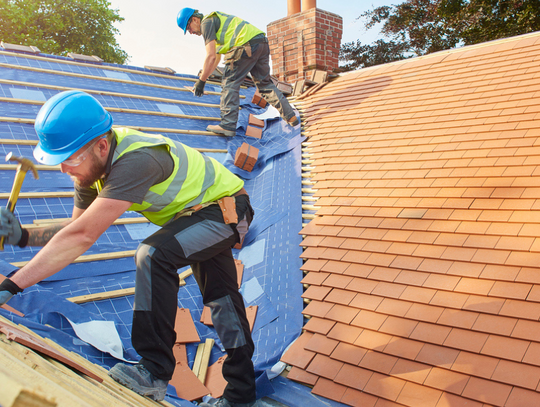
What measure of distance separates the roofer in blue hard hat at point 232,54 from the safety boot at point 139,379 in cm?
356

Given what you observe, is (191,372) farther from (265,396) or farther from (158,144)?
(158,144)

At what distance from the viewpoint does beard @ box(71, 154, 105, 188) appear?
166 cm

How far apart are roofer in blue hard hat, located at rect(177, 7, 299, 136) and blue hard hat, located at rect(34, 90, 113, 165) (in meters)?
3.30

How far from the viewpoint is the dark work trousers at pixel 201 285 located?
1684 millimetres

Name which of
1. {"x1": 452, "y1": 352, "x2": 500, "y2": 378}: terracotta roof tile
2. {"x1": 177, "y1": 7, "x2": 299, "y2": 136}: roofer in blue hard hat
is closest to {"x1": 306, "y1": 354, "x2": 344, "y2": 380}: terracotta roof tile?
{"x1": 452, "y1": 352, "x2": 500, "y2": 378}: terracotta roof tile

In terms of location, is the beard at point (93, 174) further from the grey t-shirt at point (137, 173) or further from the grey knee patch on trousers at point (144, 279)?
the grey knee patch on trousers at point (144, 279)

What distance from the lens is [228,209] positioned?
77.7 inches

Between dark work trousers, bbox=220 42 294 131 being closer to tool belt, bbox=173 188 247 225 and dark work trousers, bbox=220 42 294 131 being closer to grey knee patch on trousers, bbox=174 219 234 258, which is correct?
tool belt, bbox=173 188 247 225

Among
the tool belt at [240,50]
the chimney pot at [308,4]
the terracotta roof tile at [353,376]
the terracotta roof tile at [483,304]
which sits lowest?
the terracotta roof tile at [353,376]

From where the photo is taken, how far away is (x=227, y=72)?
4.86 m

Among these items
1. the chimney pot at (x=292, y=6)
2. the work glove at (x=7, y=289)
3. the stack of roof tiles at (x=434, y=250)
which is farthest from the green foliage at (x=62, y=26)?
the work glove at (x=7, y=289)

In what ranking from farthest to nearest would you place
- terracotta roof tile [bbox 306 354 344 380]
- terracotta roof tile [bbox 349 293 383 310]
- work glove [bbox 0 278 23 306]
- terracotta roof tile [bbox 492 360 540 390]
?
terracotta roof tile [bbox 349 293 383 310] → terracotta roof tile [bbox 306 354 344 380] → terracotta roof tile [bbox 492 360 540 390] → work glove [bbox 0 278 23 306]

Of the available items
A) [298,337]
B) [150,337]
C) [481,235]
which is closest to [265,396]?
[298,337]

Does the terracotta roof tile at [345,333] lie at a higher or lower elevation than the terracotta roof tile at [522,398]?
lower
